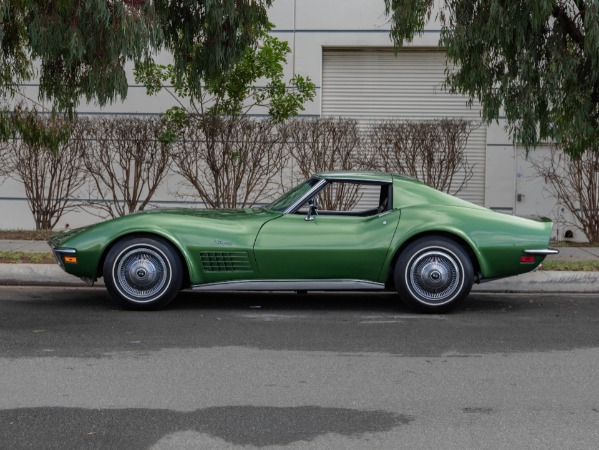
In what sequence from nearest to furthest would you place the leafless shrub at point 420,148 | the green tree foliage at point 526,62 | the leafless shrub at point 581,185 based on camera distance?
the green tree foliage at point 526,62, the leafless shrub at point 581,185, the leafless shrub at point 420,148

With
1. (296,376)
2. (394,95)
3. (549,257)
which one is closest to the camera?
(296,376)

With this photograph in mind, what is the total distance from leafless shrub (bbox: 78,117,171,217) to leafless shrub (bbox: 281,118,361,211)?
2.11m

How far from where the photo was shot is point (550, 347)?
294 inches

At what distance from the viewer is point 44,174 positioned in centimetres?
1588

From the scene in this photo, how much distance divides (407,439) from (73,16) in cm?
670

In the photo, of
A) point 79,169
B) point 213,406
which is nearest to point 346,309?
point 213,406

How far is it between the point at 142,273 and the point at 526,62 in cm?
532

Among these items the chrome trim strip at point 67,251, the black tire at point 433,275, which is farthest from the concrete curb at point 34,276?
the black tire at point 433,275

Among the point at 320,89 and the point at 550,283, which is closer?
the point at 550,283

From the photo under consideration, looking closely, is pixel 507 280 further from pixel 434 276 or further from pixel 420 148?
pixel 420 148

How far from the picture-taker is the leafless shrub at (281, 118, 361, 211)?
50.1 ft

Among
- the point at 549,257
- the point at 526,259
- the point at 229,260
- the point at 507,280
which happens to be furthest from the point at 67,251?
the point at 549,257

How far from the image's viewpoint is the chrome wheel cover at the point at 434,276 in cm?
888

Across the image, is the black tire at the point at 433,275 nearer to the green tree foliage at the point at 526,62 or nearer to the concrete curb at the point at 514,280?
the concrete curb at the point at 514,280
